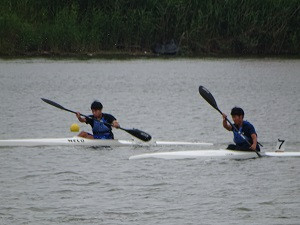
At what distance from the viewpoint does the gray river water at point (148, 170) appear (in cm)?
1728

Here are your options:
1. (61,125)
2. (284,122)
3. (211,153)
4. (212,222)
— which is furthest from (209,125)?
(212,222)

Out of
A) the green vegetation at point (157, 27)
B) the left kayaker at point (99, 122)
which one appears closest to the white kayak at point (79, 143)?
the left kayaker at point (99, 122)

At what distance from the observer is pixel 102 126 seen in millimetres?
24453

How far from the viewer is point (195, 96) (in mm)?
45812

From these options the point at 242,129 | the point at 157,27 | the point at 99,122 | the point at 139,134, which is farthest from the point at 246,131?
the point at 157,27

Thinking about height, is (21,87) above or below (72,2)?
below

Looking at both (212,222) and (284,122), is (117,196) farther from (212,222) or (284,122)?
(284,122)

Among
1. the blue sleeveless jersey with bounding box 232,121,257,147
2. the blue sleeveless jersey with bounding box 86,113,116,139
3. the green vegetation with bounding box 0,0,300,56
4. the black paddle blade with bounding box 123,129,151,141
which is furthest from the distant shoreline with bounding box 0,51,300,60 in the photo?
the blue sleeveless jersey with bounding box 232,121,257,147

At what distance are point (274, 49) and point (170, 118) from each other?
28.5m

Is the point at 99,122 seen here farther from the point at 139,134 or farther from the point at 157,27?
the point at 157,27

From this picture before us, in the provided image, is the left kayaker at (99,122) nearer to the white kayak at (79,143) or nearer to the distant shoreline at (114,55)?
the white kayak at (79,143)

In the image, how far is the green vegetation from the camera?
61.3m

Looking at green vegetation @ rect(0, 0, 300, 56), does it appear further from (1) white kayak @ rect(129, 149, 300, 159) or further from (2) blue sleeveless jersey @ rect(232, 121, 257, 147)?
(2) blue sleeveless jersey @ rect(232, 121, 257, 147)

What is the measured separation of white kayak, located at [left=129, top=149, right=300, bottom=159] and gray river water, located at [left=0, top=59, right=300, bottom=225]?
147 millimetres
